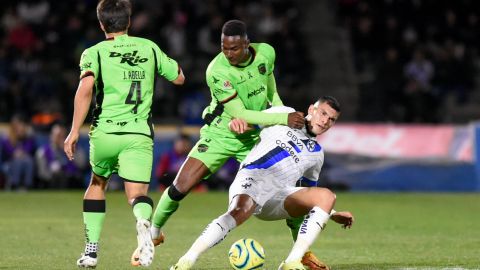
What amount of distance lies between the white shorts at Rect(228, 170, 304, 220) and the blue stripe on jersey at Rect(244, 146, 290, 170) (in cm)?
10

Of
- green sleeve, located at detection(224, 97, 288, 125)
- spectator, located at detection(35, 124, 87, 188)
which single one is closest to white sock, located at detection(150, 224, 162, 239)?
green sleeve, located at detection(224, 97, 288, 125)

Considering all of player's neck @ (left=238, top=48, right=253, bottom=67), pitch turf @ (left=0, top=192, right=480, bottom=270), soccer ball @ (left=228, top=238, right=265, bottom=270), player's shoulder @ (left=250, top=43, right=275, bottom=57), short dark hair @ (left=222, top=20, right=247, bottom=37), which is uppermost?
short dark hair @ (left=222, top=20, right=247, bottom=37)

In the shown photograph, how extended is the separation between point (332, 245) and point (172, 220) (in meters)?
3.61

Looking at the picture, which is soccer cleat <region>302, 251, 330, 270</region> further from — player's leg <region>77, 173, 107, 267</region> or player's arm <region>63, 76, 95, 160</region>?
player's arm <region>63, 76, 95, 160</region>

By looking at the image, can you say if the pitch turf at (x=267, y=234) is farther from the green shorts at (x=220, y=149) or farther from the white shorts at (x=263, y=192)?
the green shorts at (x=220, y=149)

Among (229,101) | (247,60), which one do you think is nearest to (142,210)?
(229,101)

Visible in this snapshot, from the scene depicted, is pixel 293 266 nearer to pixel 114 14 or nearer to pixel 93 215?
pixel 93 215

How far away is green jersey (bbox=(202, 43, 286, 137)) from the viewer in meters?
9.27

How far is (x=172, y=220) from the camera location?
45.9 ft

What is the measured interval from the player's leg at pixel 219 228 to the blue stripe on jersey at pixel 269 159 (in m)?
0.32

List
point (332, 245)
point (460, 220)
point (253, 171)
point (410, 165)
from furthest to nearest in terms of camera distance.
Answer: point (410, 165) < point (460, 220) < point (332, 245) < point (253, 171)

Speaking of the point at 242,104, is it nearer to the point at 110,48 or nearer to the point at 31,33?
the point at 110,48

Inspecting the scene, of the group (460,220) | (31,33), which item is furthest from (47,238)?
(31,33)

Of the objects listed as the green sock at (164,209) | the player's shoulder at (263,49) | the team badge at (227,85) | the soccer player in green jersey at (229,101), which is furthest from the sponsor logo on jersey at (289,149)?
the green sock at (164,209)
